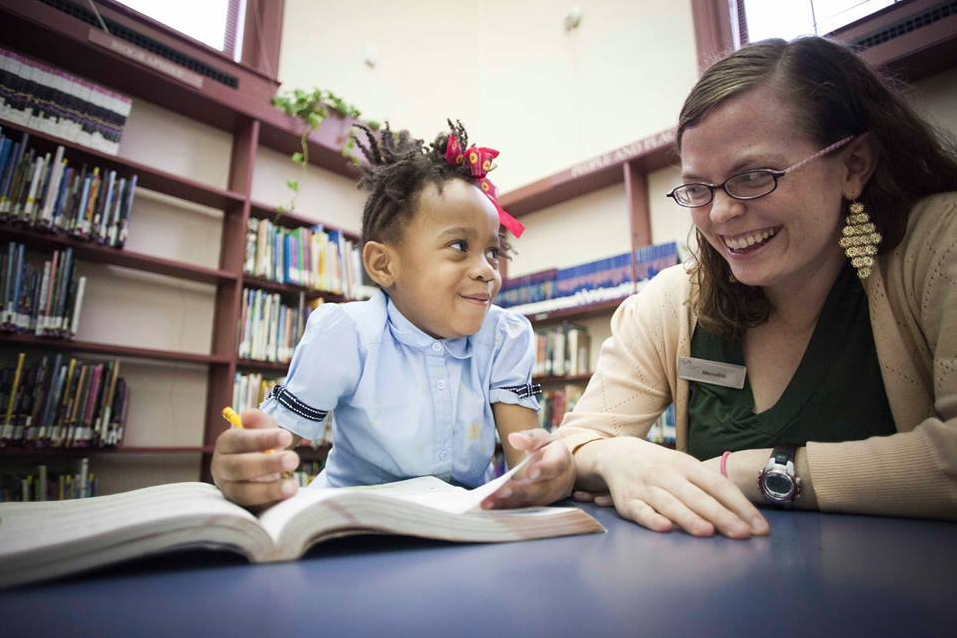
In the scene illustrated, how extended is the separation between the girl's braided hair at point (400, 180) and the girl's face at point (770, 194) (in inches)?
22.5

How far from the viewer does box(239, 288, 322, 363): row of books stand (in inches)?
115

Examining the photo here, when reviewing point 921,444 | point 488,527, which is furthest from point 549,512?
point 921,444

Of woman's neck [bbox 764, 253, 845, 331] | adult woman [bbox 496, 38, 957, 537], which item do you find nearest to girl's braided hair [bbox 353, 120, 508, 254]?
adult woman [bbox 496, 38, 957, 537]

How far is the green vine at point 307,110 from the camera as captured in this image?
128 inches

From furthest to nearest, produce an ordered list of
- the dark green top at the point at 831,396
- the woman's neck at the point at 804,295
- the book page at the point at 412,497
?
the woman's neck at the point at 804,295
the dark green top at the point at 831,396
the book page at the point at 412,497

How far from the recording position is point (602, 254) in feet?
12.5

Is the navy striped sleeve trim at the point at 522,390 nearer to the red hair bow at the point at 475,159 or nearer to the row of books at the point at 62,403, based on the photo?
the red hair bow at the point at 475,159

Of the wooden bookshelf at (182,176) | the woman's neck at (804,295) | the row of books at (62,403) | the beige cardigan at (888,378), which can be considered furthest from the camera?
the wooden bookshelf at (182,176)

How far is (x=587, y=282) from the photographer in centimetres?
347

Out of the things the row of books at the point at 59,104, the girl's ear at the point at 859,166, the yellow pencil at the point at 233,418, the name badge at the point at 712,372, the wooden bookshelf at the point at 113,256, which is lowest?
the yellow pencil at the point at 233,418

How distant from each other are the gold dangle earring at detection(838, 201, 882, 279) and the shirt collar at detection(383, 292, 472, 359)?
2.56 ft

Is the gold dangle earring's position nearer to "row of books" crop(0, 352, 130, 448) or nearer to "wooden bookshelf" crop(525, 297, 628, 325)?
"wooden bookshelf" crop(525, 297, 628, 325)

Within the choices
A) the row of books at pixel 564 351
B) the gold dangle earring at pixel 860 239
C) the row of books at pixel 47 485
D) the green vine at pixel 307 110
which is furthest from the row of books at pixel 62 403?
the gold dangle earring at pixel 860 239

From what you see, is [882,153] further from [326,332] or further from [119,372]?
[119,372]
